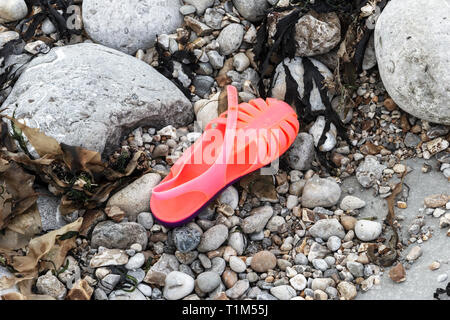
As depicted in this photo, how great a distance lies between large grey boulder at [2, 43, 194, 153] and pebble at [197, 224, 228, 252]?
739mm

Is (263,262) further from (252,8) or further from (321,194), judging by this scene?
(252,8)

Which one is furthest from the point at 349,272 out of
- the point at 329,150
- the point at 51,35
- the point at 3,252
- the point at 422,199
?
the point at 51,35

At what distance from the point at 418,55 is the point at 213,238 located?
1.39 m

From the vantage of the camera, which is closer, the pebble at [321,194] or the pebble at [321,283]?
the pebble at [321,283]

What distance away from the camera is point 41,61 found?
10.9 feet

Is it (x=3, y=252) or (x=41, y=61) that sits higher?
(x=41, y=61)

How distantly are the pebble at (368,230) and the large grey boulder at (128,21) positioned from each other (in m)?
1.70

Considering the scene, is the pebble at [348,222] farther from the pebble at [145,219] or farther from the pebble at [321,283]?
the pebble at [145,219]

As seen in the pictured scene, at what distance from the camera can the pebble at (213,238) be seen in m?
2.87

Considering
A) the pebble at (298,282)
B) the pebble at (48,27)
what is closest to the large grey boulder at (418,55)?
the pebble at (298,282)

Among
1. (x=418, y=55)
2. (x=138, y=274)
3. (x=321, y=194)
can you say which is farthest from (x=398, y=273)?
(x=138, y=274)

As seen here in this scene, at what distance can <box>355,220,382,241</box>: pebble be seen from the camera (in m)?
2.86
